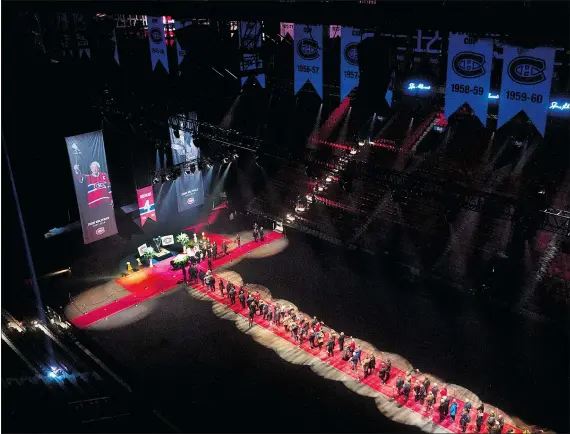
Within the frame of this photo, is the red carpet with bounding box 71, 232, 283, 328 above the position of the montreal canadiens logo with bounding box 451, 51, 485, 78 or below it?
below

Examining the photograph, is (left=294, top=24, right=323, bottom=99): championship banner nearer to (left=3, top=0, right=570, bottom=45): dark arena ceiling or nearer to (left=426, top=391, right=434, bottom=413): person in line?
(left=3, top=0, right=570, bottom=45): dark arena ceiling

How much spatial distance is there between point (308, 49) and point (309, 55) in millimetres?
169

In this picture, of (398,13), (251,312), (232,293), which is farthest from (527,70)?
(232,293)

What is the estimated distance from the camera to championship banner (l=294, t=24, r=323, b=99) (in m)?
14.3

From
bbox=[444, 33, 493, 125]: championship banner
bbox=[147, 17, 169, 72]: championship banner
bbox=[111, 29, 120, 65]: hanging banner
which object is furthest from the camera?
bbox=[111, 29, 120, 65]: hanging banner

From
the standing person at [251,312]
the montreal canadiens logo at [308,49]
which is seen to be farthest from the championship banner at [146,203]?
the montreal canadiens logo at [308,49]

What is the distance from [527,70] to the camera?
1114 cm

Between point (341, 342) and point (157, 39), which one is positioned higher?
point (157, 39)

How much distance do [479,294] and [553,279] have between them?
294cm

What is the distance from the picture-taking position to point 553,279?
19891 mm

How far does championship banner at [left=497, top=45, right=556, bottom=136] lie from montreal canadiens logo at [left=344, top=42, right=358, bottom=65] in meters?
3.88

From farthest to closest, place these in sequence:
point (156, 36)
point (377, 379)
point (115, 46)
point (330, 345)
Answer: point (115, 46) → point (156, 36) → point (330, 345) → point (377, 379)

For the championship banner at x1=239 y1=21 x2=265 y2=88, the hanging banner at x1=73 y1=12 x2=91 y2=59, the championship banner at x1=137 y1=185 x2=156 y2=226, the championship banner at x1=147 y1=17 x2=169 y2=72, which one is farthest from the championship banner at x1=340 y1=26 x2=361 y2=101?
the championship banner at x1=137 y1=185 x2=156 y2=226

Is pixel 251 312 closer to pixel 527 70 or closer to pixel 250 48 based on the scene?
pixel 250 48
